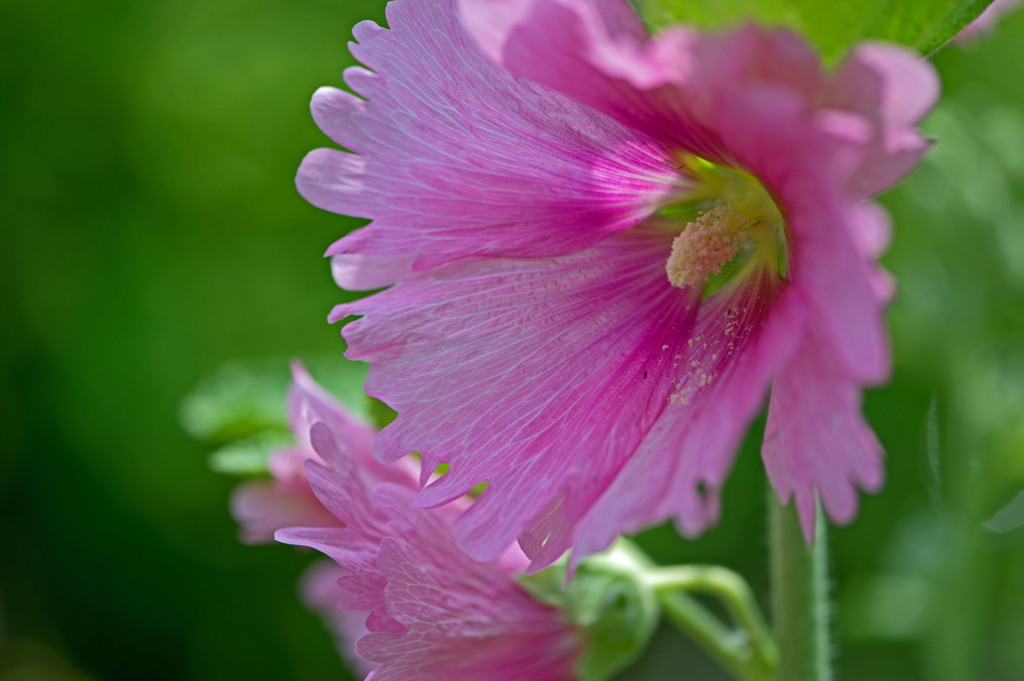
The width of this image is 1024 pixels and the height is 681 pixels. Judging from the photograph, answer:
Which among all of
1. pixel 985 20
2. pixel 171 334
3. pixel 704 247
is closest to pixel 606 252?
pixel 704 247

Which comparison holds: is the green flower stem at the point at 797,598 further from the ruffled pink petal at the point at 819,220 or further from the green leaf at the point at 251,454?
the green leaf at the point at 251,454

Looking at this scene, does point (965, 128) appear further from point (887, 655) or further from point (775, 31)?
point (887, 655)

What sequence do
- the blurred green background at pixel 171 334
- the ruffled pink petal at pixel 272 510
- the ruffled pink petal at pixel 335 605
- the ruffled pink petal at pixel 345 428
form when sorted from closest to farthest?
the ruffled pink petal at pixel 345 428, the ruffled pink petal at pixel 272 510, the ruffled pink petal at pixel 335 605, the blurred green background at pixel 171 334

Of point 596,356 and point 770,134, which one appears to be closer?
point 770,134

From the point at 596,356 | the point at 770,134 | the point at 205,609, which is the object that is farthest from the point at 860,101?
the point at 205,609

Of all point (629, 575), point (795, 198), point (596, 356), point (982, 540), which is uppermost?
point (795, 198)

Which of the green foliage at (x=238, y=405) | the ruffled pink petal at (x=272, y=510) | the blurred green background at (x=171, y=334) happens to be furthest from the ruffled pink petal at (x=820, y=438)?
the blurred green background at (x=171, y=334)
